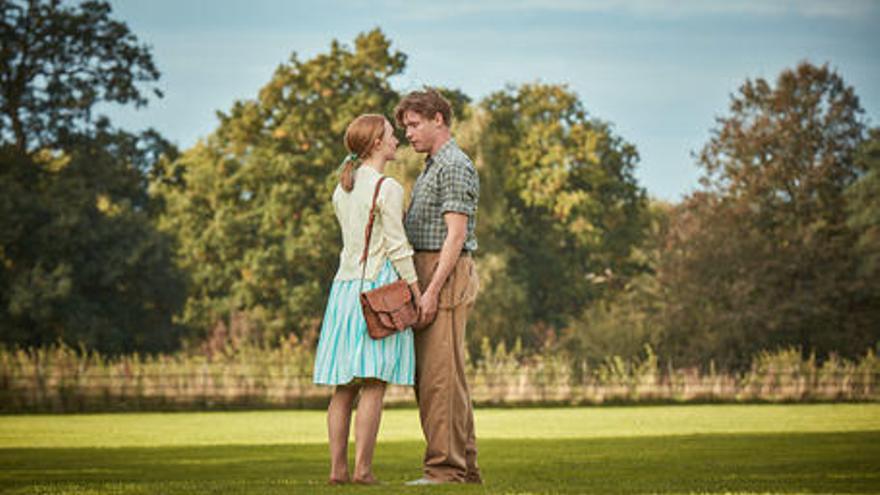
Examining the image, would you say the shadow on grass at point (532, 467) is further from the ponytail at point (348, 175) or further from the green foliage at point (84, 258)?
the green foliage at point (84, 258)

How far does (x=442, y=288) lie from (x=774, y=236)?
105 ft

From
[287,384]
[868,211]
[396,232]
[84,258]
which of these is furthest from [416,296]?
[868,211]

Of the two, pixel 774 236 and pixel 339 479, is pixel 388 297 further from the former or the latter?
pixel 774 236

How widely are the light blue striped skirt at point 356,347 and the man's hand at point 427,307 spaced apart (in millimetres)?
102

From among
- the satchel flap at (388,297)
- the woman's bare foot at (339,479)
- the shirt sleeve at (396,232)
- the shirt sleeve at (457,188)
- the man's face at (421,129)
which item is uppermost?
the man's face at (421,129)

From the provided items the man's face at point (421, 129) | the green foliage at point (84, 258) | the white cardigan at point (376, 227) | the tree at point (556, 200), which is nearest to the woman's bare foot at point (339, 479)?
the white cardigan at point (376, 227)

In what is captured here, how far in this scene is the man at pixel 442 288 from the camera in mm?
6320

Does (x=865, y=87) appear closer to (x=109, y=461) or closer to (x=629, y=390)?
(x=629, y=390)

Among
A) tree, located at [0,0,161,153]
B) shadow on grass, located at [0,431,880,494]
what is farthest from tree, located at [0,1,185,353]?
shadow on grass, located at [0,431,880,494]

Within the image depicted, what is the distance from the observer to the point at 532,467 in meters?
8.38

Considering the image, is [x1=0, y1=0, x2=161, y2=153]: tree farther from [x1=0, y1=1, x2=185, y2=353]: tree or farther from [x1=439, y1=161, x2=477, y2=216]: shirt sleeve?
[x1=439, y1=161, x2=477, y2=216]: shirt sleeve

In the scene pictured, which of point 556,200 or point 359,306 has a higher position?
point 556,200

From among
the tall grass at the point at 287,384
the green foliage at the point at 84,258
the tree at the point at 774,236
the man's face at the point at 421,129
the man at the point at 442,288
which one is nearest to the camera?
the man at the point at 442,288

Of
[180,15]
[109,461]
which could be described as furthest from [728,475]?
[180,15]
